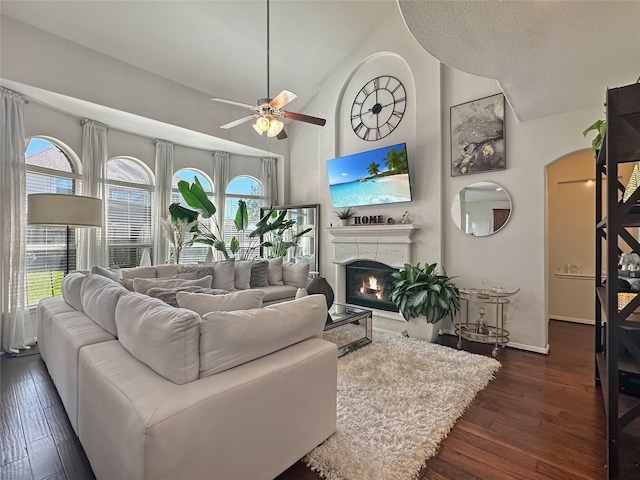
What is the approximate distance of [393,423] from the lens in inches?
81.1

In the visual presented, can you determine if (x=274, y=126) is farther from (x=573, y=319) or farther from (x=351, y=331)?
(x=573, y=319)

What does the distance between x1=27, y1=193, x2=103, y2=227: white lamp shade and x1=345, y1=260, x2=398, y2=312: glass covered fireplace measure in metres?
3.86

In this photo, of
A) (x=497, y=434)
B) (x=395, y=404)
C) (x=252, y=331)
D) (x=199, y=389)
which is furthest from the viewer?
(x=395, y=404)

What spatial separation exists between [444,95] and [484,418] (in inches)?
158

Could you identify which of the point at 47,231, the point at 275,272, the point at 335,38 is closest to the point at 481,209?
the point at 275,272

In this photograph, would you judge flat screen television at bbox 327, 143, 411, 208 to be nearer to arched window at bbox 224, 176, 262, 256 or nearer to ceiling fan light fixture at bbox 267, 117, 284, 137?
ceiling fan light fixture at bbox 267, 117, 284, 137

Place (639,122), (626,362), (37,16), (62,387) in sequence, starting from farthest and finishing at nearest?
1. (37,16)
2. (62,387)
3. (626,362)
4. (639,122)

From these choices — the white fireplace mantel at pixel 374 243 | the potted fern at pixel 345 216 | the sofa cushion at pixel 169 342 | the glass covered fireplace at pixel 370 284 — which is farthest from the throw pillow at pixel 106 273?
the glass covered fireplace at pixel 370 284

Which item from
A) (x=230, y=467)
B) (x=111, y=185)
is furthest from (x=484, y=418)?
(x=111, y=185)

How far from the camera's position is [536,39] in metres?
2.03

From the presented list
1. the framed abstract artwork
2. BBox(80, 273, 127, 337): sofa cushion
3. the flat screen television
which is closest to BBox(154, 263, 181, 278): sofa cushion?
BBox(80, 273, 127, 337): sofa cushion

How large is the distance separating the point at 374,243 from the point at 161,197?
149 inches

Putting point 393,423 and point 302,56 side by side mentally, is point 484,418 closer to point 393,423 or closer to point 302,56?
point 393,423

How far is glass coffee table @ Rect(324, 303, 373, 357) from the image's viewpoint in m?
3.39
